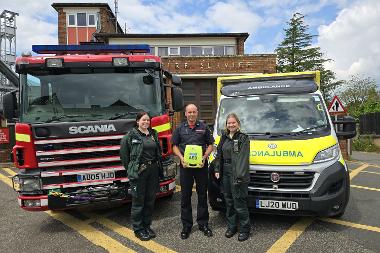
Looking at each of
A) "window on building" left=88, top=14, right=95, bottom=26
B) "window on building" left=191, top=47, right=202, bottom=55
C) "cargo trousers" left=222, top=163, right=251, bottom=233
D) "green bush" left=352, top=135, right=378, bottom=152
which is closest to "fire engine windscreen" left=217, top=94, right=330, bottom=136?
"cargo trousers" left=222, top=163, right=251, bottom=233

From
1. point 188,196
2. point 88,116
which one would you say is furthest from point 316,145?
point 88,116

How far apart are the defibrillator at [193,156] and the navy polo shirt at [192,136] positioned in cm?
14

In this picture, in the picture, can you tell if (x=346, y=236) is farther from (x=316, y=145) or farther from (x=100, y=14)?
(x=100, y=14)

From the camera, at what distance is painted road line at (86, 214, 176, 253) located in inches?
176

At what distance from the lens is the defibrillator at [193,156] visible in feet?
15.1

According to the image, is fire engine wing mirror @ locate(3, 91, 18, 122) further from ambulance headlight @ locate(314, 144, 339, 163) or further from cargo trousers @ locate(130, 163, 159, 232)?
ambulance headlight @ locate(314, 144, 339, 163)

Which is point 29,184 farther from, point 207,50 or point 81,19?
point 81,19

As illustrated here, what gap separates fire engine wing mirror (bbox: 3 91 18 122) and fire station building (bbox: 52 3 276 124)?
11.2 m

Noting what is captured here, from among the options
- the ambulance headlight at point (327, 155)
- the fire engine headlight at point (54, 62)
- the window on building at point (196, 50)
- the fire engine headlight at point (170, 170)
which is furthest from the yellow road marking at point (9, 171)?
the window on building at point (196, 50)

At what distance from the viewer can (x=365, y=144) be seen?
23.4 metres

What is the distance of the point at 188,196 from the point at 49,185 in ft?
6.61

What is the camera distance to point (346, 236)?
15.4ft

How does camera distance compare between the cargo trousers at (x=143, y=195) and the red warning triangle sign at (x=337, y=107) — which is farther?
the red warning triangle sign at (x=337, y=107)

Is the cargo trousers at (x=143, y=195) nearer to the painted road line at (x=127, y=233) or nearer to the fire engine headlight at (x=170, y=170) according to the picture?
the painted road line at (x=127, y=233)
